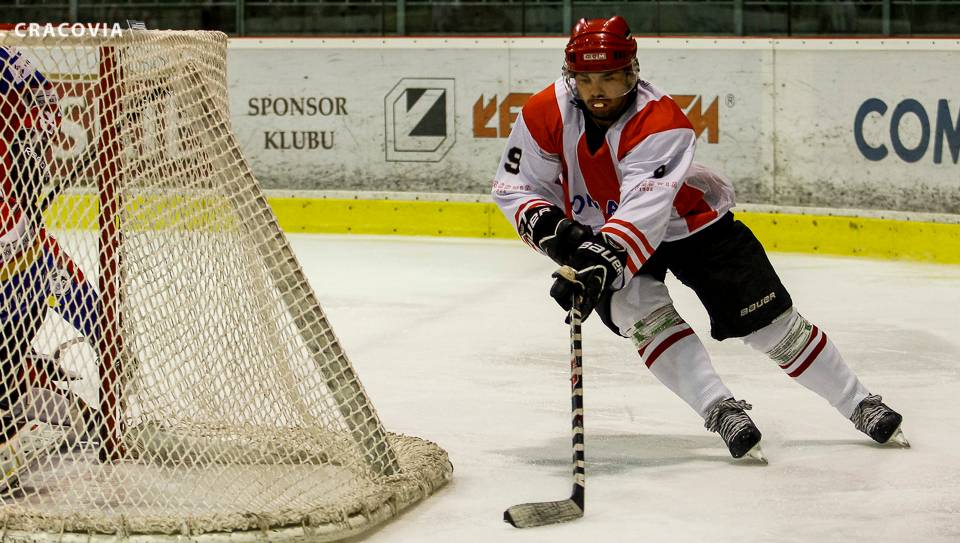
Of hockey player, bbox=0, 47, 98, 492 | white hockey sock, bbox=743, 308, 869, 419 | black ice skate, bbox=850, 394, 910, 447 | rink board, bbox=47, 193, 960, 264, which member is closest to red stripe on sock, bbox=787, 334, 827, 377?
white hockey sock, bbox=743, 308, 869, 419

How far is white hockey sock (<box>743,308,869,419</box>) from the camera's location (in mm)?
3037

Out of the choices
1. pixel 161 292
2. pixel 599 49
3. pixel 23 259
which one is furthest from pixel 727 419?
pixel 23 259

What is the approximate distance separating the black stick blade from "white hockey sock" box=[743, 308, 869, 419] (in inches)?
27.8

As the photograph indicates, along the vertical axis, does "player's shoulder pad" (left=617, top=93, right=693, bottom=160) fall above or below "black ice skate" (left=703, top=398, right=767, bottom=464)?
above

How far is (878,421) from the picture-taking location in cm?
302

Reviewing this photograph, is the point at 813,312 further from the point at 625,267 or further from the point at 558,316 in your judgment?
the point at 625,267

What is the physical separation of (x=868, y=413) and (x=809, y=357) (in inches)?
6.5

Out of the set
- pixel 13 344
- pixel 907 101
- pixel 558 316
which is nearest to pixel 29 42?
pixel 13 344

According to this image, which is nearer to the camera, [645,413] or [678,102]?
[645,413]

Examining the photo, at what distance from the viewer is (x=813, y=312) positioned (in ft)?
15.8

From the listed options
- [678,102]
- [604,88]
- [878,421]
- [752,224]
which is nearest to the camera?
[604,88]

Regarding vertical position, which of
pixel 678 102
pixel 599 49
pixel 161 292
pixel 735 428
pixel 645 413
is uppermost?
pixel 599 49

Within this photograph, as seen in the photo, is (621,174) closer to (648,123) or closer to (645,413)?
(648,123)

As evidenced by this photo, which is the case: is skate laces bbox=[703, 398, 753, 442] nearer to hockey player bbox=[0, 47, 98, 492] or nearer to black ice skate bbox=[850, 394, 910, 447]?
black ice skate bbox=[850, 394, 910, 447]
